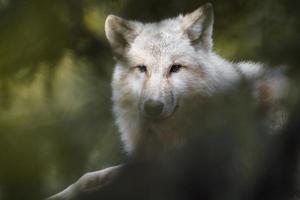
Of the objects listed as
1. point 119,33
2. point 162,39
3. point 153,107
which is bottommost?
point 153,107

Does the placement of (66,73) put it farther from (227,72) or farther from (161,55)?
(227,72)

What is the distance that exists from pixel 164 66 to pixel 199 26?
23 cm

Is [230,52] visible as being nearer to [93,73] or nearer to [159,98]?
[159,98]

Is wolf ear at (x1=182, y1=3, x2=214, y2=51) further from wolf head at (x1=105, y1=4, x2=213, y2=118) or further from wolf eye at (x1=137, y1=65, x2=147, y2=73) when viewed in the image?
wolf eye at (x1=137, y1=65, x2=147, y2=73)

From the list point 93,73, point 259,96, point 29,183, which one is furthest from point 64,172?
point 259,96

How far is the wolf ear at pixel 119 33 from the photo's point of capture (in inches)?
110

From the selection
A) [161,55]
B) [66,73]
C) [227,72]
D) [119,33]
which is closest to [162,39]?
[161,55]

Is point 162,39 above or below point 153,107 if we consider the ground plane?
above

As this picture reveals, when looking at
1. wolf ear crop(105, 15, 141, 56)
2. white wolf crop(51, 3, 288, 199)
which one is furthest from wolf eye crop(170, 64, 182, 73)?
wolf ear crop(105, 15, 141, 56)

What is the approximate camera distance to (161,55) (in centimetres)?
272

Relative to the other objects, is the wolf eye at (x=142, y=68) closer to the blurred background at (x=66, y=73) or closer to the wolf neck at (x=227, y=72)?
the blurred background at (x=66, y=73)

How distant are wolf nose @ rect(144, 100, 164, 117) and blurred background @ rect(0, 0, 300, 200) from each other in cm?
24

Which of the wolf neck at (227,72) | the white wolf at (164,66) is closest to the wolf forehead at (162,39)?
the white wolf at (164,66)

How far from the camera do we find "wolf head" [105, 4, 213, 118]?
8.85 ft
